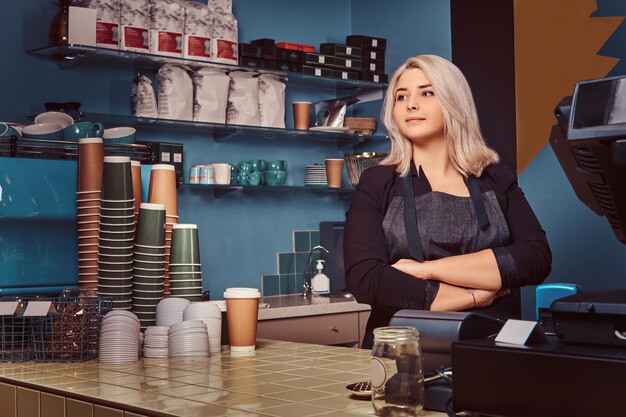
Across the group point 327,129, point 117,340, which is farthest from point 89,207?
point 327,129

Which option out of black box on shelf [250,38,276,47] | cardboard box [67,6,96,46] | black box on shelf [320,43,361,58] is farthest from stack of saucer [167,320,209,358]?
black box on shelf [320,43,361,58]

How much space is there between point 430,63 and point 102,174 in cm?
91

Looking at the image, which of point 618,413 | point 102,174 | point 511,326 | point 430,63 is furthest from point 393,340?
point 102,174

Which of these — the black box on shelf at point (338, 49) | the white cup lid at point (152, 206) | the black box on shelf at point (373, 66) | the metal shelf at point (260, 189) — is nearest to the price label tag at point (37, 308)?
the white cup lid at point (152, 206)

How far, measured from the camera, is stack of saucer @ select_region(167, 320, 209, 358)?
6.63 ft

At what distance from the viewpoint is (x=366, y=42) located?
4922 mm

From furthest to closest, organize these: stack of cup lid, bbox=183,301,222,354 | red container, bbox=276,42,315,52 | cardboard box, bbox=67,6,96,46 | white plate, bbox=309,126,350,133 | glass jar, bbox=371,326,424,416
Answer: white plate, bbox=309,126,350,133, red container, bbox=276,42,315,52, cardboard box, bbox=67,6,96,46, stack of cup lid, bbox=183,301,222,354, glass jar, bbox=371,326,424,416

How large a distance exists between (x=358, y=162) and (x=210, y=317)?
2.86 meters

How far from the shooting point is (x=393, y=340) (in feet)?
4.11

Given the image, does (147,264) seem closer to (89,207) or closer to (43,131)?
(89,207)

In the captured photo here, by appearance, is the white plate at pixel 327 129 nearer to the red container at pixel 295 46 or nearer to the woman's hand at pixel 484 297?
the red container at pixel 295 46

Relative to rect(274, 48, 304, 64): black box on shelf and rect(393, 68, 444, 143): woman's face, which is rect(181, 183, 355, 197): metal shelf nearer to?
rect(274, 48, 304, 64): black box on shelf

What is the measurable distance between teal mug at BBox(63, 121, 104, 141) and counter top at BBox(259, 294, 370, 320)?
1103mm

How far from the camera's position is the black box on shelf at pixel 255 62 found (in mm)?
4453
